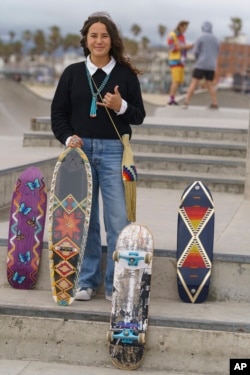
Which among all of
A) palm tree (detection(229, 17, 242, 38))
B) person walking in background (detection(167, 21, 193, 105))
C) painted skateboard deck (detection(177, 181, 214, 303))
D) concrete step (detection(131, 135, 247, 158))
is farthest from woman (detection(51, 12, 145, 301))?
palm tree (detection(229, 17, 242, 38))

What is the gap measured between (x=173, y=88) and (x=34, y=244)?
10.6m

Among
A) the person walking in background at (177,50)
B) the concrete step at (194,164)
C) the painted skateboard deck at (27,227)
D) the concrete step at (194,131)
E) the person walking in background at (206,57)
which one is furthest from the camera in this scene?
the person walking in background at (177,50)

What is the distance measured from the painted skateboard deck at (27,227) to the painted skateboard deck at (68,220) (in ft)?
1.04

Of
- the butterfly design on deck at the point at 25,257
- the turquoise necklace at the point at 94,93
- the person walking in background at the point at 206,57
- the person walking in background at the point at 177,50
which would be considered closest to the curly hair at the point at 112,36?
the turquoise necklace at the point at 94,93

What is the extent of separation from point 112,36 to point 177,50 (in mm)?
10518

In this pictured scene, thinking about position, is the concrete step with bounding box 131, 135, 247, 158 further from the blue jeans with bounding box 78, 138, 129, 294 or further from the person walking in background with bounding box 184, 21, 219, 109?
the blue jeans with bounding box 78, 138, 129, 294

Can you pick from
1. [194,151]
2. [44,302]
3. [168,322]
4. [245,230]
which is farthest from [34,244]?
[194,151]

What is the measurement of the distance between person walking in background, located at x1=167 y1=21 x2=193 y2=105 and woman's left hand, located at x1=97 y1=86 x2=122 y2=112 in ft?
34.9

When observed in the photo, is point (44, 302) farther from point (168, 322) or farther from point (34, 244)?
point (168, 322)

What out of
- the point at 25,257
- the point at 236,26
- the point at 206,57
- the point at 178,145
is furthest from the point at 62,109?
the point at 236,26

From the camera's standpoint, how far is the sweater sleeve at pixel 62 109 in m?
4.79

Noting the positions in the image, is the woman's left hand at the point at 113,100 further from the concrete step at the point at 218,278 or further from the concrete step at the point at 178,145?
the concrete step at the point at 178,145

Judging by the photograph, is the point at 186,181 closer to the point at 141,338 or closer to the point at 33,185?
the point at 33,185

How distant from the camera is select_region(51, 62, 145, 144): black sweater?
4.75m
